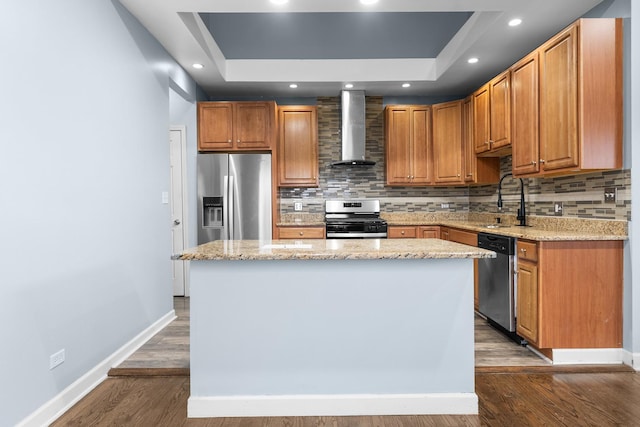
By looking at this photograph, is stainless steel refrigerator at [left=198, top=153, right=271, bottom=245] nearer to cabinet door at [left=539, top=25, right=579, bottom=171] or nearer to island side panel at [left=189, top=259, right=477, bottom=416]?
island side panel at [left=189, top=259, right=477, bottom=416]

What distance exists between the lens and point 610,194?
Answer: 2746 millimetres

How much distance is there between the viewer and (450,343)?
6.91 ft

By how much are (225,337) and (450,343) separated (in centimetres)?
125

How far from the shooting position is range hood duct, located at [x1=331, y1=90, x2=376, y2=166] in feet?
15.7

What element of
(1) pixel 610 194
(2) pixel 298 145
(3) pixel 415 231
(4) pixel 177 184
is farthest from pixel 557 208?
(4) pixel 177 184

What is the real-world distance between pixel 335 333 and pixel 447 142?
339 centimetres

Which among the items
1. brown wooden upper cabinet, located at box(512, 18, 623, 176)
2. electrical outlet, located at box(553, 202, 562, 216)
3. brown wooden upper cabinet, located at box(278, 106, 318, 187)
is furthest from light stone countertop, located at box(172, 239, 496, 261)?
brown wooden upper cabinet, located at box(278, 106, 318, 187)

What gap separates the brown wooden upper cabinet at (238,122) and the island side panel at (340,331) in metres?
2.86

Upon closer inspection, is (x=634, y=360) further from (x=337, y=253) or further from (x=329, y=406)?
(x=337, y=253)

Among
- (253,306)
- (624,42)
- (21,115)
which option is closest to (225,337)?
(253,306)

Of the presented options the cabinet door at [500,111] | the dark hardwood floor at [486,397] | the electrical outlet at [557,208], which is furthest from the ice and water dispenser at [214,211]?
the electrical outlet at [557,208]

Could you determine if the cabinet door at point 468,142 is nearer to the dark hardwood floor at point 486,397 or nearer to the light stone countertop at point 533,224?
the light stone countertop at point 533,224

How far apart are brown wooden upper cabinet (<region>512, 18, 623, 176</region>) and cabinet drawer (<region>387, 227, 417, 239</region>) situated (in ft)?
6.23

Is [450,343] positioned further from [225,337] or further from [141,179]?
[141,179]
